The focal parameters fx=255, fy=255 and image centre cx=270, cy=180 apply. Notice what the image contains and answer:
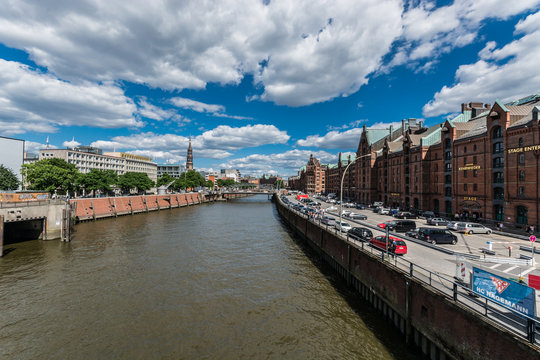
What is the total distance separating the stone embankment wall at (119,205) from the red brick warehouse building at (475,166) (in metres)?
62.1

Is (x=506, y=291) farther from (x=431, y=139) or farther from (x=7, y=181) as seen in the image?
(x=7, y=181)

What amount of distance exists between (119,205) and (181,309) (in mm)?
66059

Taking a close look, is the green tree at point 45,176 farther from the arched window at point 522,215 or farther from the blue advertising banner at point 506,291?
the arched window at point 522,215

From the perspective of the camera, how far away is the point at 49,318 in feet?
56.2

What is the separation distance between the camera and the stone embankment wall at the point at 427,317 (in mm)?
9922

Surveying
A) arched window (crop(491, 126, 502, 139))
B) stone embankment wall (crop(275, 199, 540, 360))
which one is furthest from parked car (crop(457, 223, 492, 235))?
stone embankment wall (crop(275, 199, 540, 360))

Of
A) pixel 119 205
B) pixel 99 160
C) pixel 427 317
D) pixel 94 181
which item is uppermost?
pixel 99 160

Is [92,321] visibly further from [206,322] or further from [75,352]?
[206,322]

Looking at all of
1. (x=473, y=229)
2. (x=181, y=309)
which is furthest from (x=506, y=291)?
(x=473, y=229)

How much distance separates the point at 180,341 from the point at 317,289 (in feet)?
39.6

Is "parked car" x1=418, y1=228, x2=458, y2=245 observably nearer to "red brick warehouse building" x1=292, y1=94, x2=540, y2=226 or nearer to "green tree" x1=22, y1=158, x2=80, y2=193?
"red brick warehouse building" x1=292, y1=94, x2=540, y2=226

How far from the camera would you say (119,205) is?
7319cm

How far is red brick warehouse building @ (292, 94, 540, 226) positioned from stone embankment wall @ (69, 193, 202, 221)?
62117 millimetres

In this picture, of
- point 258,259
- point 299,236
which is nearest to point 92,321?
point 258,259
